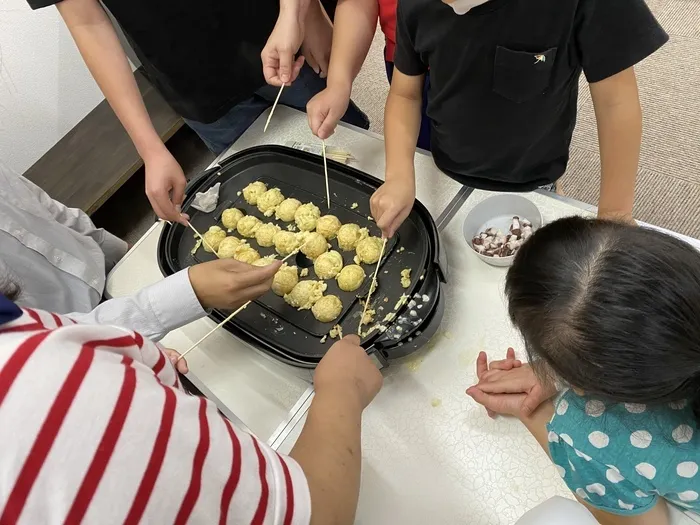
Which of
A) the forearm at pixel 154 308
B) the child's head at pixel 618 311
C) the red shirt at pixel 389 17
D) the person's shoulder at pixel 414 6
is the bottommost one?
the child's head at pixel 618 311

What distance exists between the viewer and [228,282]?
0.89m

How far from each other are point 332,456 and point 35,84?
7.12 ft

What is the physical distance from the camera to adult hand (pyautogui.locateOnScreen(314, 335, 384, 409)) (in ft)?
2.47

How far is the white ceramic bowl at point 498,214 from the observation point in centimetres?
96

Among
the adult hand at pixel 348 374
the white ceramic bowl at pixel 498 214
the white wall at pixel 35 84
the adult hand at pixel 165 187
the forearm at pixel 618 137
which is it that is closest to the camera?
the adult hand at pixel 348 374

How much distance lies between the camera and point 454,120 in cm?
101

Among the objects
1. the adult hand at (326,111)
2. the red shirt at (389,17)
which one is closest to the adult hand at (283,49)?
the adult hand at (326,111)

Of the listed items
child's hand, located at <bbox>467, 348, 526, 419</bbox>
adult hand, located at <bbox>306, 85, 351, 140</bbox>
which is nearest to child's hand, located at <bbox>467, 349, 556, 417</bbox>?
child's hand, located at <bbox>467, 348, 526, 419</bbox>

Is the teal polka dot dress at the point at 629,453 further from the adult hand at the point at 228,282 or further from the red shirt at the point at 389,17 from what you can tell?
the red shirt at the point at 389,17

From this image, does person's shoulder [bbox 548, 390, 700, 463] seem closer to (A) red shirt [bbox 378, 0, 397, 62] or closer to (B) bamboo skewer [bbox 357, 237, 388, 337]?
(B) bamboo skewer [bbox 357, 237, 388, 337]

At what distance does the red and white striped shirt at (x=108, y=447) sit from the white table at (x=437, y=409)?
303mm

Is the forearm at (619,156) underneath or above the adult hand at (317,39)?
underneath

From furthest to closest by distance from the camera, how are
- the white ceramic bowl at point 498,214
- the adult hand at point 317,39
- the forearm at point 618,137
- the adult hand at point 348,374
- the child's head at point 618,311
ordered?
the adult hand at point 317,39 < the white ceramic bowl at point 498,214 < the forearm at point 618,137 < the adult hand at point 348,374 < the child's head at point 618,311

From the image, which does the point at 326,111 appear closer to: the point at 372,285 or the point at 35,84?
the point at 372,285
